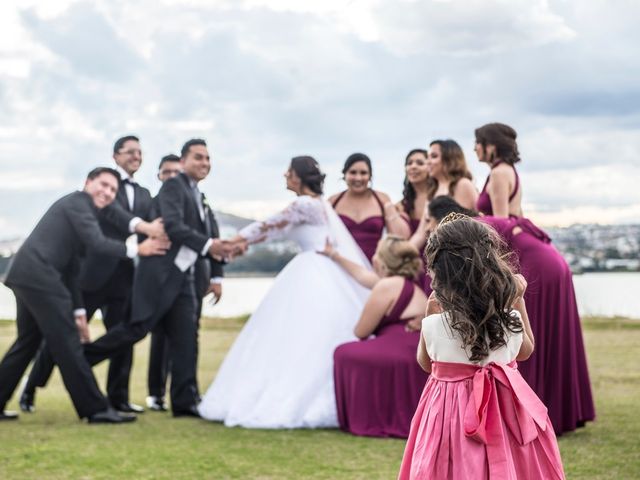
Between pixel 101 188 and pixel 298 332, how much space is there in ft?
6.36

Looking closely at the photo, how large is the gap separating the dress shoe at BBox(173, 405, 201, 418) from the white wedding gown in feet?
0.71

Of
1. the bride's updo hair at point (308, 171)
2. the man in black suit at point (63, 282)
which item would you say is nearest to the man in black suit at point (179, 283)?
the man in black suit at point (63, 282)

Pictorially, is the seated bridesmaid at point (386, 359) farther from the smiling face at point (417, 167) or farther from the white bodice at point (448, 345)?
the white bodice at point (448, 345)

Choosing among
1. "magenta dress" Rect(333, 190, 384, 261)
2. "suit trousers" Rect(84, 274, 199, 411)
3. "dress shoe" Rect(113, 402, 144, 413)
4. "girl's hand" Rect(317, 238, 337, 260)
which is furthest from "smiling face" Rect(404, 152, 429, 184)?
"dress shoe" Rect(113, 402, 144, 413)

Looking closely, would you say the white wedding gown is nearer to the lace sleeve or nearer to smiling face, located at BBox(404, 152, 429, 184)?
the lace sleeve

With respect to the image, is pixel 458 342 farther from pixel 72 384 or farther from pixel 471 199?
pixel 72 384

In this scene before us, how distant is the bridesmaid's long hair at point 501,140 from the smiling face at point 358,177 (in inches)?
64.0

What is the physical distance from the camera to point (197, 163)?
836cm

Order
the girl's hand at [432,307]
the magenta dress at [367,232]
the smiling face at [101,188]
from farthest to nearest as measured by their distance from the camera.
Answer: the magenta dress at [367,232], the smiling face at [101,188], the girl's hand at [432,307]

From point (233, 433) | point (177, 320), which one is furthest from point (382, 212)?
point (233, 433)

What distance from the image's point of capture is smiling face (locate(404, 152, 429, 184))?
28.2ft

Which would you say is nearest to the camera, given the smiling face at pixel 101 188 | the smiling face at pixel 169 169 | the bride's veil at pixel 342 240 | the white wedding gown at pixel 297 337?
the white wedding gown at pixel 297 337

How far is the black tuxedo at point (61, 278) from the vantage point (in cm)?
751

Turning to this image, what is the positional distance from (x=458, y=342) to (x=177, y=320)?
5.01 meters
